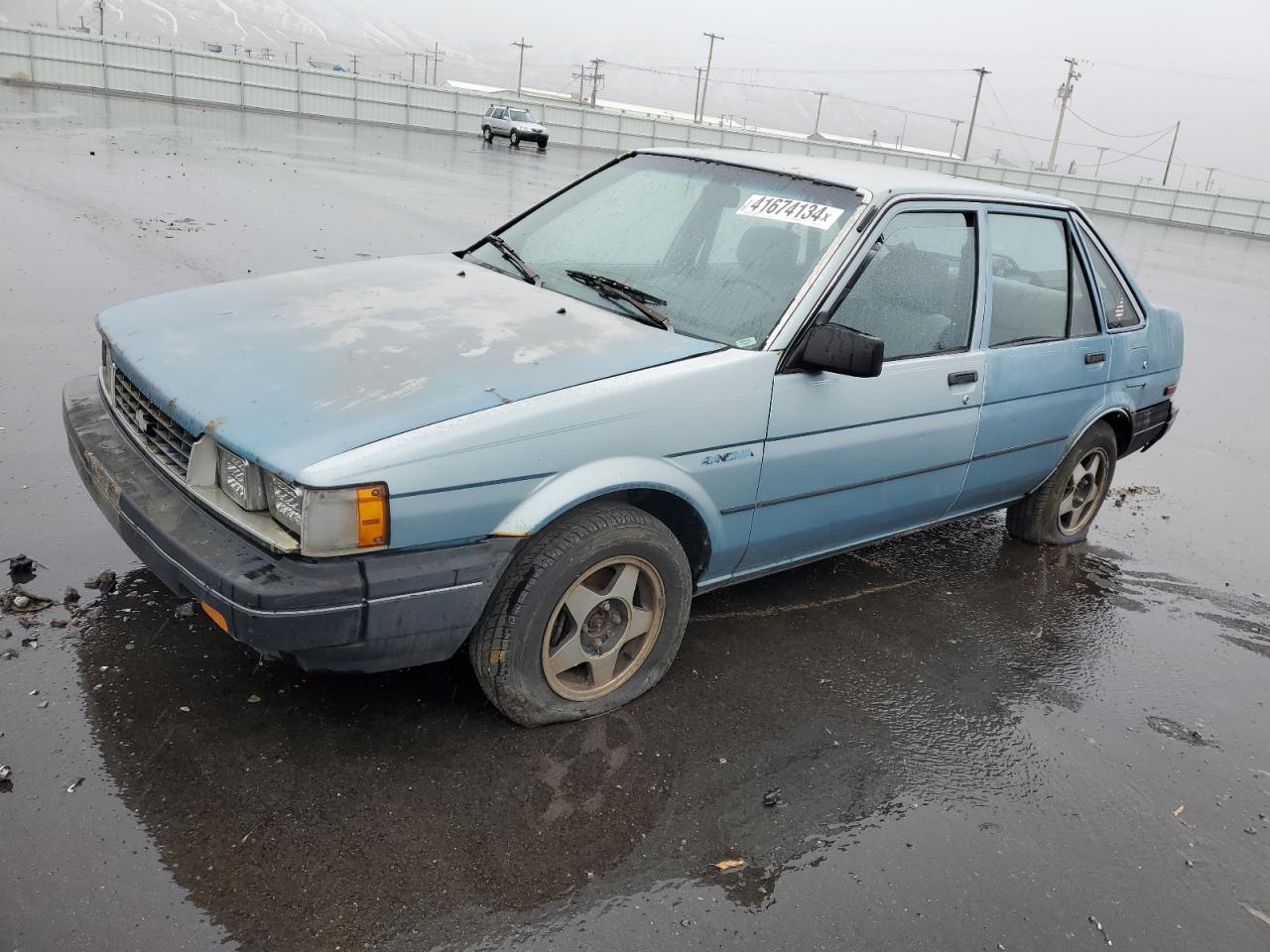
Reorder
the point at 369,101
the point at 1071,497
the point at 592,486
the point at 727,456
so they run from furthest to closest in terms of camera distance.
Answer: the point at 369,101
the point at 1071,497
the point at 727,456
the point at 592,486

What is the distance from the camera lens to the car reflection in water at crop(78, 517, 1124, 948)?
2.38 m

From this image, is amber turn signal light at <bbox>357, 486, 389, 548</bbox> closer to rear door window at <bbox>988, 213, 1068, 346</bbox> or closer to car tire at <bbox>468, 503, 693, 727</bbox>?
car tire at <bbox>468, 503, 693, 727</bbox>

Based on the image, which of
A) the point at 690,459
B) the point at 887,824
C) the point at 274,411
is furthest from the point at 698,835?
the point at 274,411

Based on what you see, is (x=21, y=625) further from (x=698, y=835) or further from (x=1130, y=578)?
(x=1130, y=578)

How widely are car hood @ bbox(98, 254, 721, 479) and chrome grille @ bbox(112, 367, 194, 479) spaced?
0.20 ft

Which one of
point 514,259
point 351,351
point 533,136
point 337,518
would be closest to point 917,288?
point 514,259

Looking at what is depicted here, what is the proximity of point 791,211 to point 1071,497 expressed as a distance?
2375 mm

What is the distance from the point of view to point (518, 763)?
9.30 ft

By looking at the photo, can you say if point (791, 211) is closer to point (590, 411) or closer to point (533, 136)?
point (590, 411)

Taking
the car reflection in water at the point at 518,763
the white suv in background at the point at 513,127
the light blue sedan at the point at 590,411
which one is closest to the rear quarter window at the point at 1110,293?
the light blue sedan at the point at 590,411

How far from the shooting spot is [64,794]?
98.4 inches

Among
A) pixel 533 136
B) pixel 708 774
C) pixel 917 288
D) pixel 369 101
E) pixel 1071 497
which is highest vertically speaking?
pixel 369 101

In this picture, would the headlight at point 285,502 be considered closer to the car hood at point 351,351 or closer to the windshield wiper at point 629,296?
the car hood at point 351,351

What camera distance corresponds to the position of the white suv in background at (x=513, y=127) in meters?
34.6
